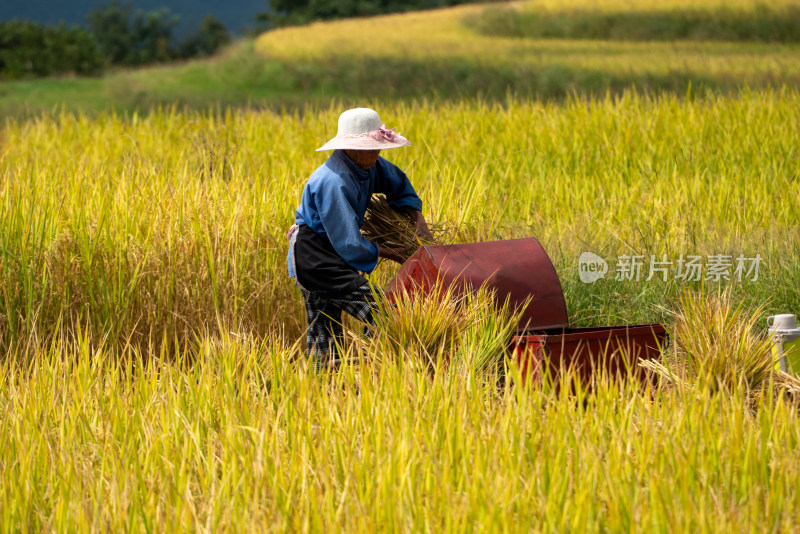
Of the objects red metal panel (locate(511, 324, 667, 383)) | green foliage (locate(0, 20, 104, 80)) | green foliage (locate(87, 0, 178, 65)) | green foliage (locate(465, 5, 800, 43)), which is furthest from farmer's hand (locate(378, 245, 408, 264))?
green foliage (locate(87, 0, 178, 65))

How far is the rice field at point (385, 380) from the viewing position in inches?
89.0

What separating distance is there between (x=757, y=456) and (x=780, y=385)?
916 mm

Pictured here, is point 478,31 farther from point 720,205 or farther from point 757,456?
point 757,456

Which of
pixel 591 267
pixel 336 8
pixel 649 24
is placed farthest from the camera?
pixel 336 8

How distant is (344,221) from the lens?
12.2ft

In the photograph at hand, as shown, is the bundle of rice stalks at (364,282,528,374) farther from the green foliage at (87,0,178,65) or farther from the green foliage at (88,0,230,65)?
the green foliage at (87,0,178,65)

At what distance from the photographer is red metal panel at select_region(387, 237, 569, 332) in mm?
3697

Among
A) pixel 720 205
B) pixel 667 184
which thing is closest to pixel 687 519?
pixel 720 205

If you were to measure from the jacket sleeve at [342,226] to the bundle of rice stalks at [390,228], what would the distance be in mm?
330

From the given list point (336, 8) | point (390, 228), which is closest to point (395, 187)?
point (390, 228)

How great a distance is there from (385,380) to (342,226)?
33.1 inches

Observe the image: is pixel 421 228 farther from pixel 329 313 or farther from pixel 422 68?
pixel 422 68

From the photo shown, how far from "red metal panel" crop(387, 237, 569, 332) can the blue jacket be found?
0.68 ft

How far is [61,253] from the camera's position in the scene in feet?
15.4
